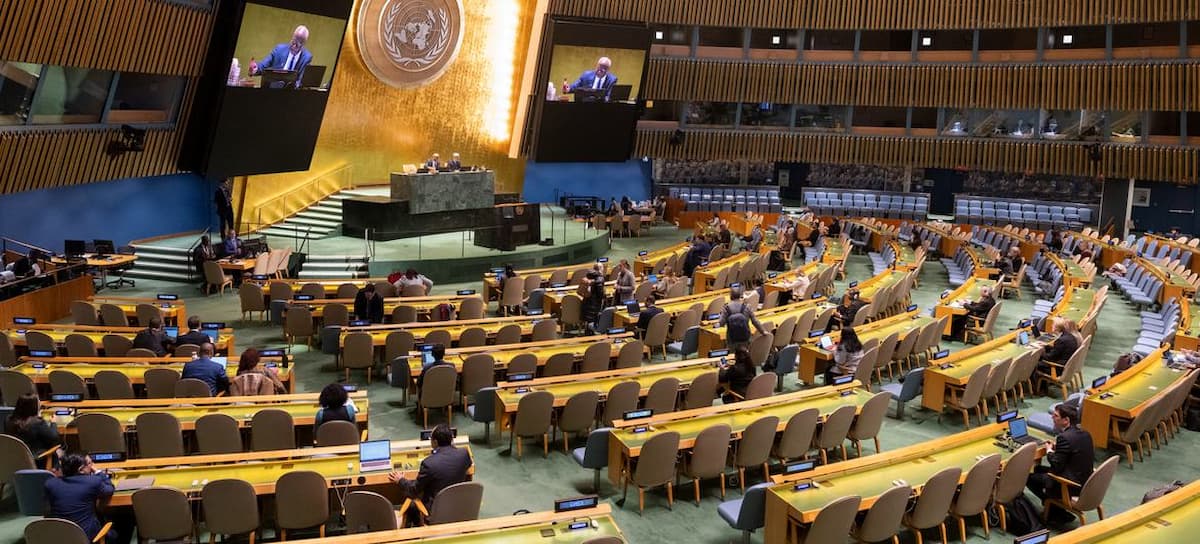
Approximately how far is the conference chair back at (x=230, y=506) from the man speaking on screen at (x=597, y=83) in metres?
21.8

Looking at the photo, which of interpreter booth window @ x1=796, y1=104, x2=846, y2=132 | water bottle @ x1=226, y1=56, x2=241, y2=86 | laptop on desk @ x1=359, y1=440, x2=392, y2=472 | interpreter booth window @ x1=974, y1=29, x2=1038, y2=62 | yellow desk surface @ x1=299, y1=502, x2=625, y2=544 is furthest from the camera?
interpreter booth window @ x1=796, y1=104, x2=846, y2=132

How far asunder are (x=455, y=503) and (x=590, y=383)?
3.27 m

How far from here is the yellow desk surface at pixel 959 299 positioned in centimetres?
1452

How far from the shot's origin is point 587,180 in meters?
31.2

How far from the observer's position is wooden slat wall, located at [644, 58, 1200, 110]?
1008 inches

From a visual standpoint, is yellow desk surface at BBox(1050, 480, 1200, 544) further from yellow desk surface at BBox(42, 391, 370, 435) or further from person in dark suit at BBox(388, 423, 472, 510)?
yellow desk surface at BBox(42, 391, 370, 435)

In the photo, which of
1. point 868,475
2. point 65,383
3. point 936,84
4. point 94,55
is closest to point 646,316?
point 868,475

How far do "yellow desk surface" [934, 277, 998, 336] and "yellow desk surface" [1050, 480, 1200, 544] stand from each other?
24.4 ft

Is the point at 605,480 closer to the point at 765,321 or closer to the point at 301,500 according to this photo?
the point at 301,500

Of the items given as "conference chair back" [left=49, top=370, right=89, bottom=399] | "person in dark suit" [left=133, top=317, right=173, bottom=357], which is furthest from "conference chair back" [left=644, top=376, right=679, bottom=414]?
"person in dark suit" [left=133, top=317, right=173, bottom=357]

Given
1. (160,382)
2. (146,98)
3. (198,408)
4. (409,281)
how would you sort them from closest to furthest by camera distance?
(198,408) → (160,382) → (409,281) → (146,98)

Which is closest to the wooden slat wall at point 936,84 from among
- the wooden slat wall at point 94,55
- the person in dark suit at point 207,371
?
the wooden slat wall at point 94,55

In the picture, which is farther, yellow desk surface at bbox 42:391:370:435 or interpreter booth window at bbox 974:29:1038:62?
interpreter booth window at bbox 974:29:1038:62

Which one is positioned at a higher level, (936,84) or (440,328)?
(936,84)
